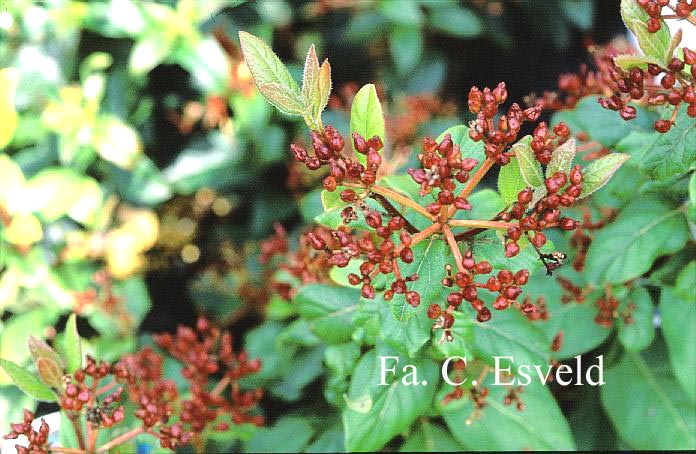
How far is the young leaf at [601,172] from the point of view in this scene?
1.84 feet

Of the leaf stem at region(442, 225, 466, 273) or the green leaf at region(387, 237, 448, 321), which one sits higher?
the leaf stem at region(442, 225, 466, 273)

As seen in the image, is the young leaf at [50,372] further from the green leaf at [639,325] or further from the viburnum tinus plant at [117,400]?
the green leaf at [639,325]

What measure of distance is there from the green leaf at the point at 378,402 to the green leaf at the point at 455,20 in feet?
3.16

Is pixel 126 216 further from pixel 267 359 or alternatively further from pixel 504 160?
pixel 504 160

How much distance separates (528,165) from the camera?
0.55 m

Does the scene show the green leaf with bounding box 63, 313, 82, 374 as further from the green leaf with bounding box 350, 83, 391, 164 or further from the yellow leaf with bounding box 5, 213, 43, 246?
the yellow leaf with bounding box 5, 213, 43, 246

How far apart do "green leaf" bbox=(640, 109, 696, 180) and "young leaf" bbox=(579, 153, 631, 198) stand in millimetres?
122

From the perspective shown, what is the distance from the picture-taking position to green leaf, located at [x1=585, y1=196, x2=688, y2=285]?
81cm

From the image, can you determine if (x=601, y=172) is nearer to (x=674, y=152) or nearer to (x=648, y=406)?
(x=674, y=152)

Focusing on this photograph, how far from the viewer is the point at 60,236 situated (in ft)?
4.42

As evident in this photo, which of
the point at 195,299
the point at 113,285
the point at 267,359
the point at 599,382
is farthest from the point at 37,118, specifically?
the point at 599,382

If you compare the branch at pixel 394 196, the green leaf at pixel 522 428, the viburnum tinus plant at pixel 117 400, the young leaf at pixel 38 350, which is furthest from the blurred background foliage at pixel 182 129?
the branch at pixel 394 196

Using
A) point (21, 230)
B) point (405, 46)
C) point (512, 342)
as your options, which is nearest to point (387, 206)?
point (512, 342)

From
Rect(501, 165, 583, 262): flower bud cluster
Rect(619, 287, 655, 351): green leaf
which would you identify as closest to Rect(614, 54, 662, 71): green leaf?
Rect(501, 165, 583, 262): flower bud cluster
